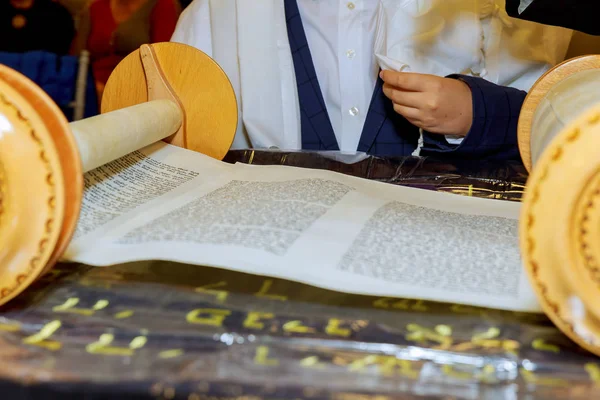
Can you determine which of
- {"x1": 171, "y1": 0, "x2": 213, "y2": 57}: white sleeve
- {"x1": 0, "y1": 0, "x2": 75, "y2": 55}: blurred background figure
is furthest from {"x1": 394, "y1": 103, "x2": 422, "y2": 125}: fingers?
{"x1": 0, "y1": 0, "x2": 75, "y2": 55}: blurred background figure

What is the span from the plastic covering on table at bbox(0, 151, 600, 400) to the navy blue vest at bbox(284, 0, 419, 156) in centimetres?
54


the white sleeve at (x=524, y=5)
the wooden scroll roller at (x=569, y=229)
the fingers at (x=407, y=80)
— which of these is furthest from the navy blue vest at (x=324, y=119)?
the wooden scroll roller at (x=569, y=229)

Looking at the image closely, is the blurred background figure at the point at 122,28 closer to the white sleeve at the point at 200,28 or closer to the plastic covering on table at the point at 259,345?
the white sleeve at the point at 200,28

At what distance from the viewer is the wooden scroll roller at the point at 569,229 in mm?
259

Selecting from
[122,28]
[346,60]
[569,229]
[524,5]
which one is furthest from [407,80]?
[122,28]

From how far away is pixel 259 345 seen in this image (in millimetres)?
282

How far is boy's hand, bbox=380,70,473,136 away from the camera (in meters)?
0.72

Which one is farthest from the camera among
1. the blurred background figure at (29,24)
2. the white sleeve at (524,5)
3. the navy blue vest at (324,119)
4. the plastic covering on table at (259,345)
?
the blurred background figure at (29,24)

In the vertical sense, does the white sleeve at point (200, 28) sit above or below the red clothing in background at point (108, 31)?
above

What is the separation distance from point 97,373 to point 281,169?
0.34 metres

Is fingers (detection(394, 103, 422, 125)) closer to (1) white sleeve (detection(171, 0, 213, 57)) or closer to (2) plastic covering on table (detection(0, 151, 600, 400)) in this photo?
(1) white sleeve (detection(171, 0, 213, 57))

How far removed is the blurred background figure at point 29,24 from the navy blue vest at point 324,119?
1.10m

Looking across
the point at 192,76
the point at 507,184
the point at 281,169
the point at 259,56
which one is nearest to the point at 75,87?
the point at 259,56

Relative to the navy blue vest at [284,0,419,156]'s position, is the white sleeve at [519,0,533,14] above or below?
above
